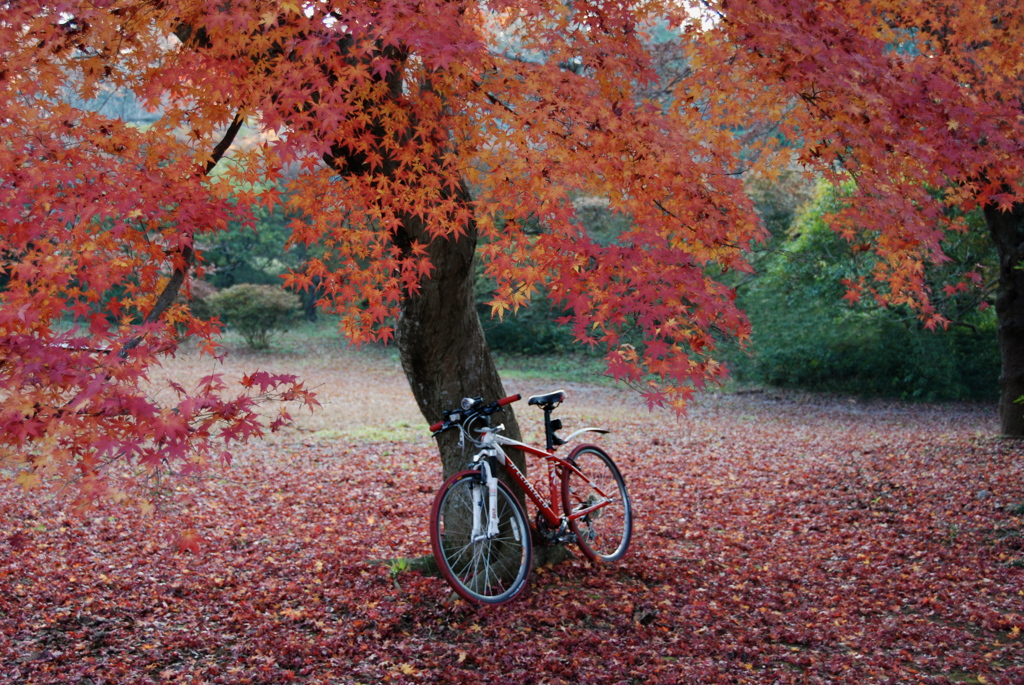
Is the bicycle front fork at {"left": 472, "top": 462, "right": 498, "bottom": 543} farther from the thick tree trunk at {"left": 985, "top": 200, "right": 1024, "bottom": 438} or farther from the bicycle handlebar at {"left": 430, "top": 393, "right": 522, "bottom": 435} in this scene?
the thick tree trunk at {"left": 985, "top": 200, "right": 1024, "bottom": 438}

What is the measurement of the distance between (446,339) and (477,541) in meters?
1.07


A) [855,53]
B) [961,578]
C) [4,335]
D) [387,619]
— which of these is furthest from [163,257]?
[961,578]

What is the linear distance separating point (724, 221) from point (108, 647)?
321 centimetres

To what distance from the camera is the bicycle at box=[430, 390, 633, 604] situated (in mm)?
3309

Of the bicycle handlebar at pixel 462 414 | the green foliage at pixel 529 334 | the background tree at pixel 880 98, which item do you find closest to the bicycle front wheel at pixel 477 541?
the bicycle handlebar at pixel 462 414

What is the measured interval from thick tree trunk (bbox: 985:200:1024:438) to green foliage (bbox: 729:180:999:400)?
4.94 m

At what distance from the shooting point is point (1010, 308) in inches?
296

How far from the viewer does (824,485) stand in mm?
6496

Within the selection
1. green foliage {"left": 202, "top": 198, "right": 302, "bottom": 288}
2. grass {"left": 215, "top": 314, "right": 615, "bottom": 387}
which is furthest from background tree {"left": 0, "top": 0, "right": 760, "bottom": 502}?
green foliage {"left": 202, "top": 198, "right": 302, "bottom": 288}

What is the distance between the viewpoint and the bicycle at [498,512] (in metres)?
3.31

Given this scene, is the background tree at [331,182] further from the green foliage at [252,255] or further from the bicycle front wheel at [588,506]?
the green foliage at [252,255]

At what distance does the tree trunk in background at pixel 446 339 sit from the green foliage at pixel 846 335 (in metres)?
9.92

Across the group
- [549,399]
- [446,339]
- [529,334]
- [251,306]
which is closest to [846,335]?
[529,334]

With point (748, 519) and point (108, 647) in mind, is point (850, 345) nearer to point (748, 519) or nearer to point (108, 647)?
point (748, 519)
